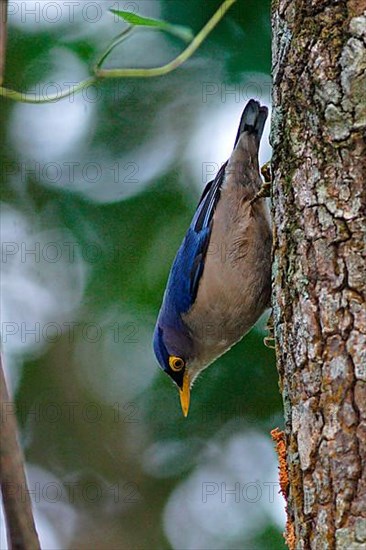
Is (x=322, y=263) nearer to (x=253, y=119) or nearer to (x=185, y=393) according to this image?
(x=253, y=119)

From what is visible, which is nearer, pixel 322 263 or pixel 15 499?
pixel 15 499

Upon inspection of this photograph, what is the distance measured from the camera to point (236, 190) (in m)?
4.81

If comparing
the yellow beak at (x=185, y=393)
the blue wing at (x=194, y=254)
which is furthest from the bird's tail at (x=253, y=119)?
the yellow beak at (x=185, y=393)

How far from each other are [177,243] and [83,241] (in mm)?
776

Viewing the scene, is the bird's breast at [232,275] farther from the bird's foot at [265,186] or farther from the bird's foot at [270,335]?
the bird's foot at [270,335]

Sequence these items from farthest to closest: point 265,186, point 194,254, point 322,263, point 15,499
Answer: point 194,254
point 265,186
point 322,263
point 15,499

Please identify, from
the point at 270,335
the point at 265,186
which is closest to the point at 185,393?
the point at 270,335

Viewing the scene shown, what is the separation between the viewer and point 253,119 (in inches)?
196

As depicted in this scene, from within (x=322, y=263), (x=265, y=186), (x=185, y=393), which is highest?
(x=265, y=186)

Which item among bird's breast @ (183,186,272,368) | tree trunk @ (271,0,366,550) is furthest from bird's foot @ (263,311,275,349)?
tree trunk @ (271,0,366,550)

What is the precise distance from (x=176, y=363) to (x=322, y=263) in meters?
2.65

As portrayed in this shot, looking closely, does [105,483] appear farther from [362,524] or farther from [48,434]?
[362,524]

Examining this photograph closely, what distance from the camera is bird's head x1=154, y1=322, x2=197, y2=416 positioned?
5.16 m

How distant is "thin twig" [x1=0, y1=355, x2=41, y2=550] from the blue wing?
134 inches
